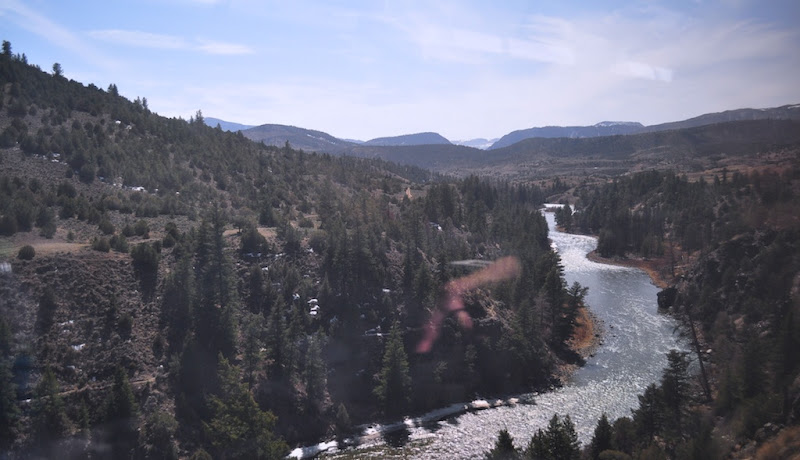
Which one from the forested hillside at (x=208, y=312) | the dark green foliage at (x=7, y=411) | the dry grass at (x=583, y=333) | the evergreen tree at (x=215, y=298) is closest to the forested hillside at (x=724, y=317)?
the dry grass at (x=583, y=333)

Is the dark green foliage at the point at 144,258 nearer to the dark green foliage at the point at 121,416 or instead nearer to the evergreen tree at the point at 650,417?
the dark green foliage at the point at 121,416

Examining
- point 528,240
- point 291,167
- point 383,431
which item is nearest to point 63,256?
point 383,431

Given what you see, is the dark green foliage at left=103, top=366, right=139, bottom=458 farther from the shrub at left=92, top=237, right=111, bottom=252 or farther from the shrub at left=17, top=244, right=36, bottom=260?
the shrub at left=92, top=237, right=111, bottom=252

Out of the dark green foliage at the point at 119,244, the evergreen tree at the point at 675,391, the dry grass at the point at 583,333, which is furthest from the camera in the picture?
the dry grass at the point at 583,333

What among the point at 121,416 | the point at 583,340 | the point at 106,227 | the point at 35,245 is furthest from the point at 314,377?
the point at 583,340

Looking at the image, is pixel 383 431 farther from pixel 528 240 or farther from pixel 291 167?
pixel 291 167

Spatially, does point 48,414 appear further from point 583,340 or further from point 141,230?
point 583,340
